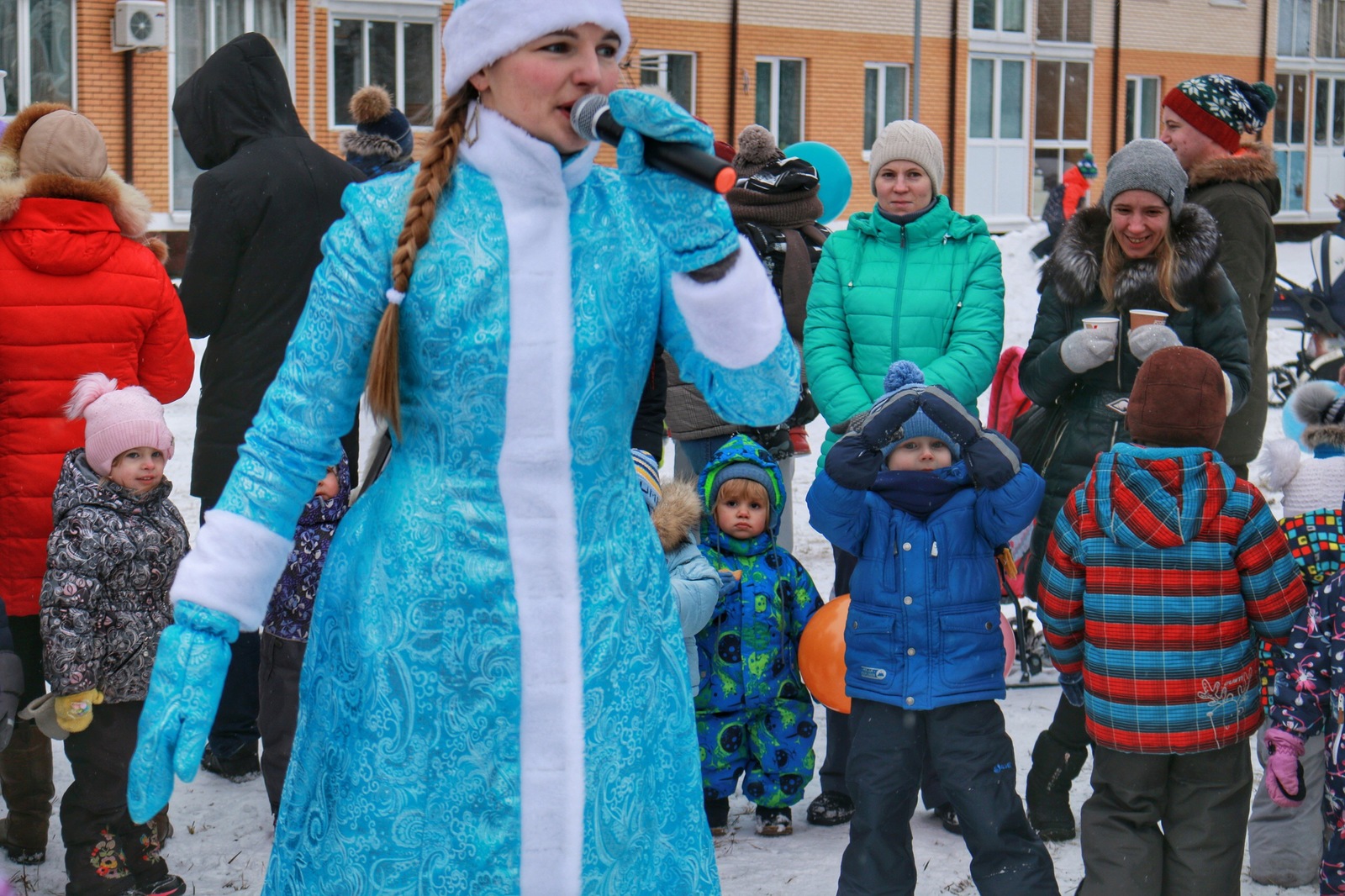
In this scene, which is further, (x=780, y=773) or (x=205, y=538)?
(x=780, y=773)

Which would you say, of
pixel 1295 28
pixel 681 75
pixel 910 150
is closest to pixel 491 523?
pixel 910 150

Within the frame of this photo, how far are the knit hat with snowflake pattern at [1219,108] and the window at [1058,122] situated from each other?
70.8 feet

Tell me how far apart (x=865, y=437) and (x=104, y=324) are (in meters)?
2.08

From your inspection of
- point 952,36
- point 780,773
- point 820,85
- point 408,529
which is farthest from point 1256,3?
point 408,529

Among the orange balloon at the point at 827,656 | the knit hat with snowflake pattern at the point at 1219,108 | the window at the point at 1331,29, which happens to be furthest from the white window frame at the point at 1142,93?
the orange balloon at the point at 827,656

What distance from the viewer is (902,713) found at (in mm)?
3578

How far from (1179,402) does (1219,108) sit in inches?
66.0

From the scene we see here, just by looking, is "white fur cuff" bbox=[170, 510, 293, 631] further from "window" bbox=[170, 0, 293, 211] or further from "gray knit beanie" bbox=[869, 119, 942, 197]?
"window" bbox=[170, 0, 293, 211]

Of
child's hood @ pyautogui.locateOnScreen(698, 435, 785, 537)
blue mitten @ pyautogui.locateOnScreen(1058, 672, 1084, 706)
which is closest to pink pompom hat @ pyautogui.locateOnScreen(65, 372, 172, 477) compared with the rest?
child's hood @ pyautogui.locateOnScreen(698, 435, 785, 537)

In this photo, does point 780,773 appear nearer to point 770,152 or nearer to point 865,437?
point 865,437

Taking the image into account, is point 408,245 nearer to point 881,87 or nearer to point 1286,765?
point 1286,765

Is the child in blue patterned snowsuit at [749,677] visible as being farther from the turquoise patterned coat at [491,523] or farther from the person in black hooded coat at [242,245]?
the turquoise patterned coat at [491,523]

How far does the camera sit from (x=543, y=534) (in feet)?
7.22

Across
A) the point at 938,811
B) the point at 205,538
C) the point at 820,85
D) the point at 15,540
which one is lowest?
the point at 938,811
